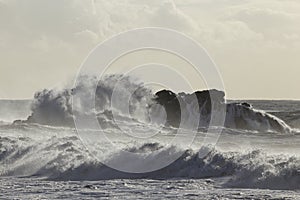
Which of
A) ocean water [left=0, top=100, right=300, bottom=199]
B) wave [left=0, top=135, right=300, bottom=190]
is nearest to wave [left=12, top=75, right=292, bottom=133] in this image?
ocean water [left=0, top=100, right=300, bottom=199]

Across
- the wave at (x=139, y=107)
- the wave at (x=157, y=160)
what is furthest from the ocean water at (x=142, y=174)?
the wave at (x=139, y=107)

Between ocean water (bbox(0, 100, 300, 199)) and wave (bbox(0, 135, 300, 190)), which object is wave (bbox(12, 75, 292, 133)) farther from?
wave (bbox(0, 135, 300, 190))

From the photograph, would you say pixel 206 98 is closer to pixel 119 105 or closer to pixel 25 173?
pixel 119 105

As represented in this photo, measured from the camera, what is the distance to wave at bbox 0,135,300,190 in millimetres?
20281

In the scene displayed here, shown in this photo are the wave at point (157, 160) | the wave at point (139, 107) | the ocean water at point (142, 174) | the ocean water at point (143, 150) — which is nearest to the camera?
the ocean water at point (142, 174)

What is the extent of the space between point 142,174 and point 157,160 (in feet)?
6.58

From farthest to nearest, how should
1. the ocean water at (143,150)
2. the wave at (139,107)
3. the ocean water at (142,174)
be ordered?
the wave at (139,107)
the ocean water at (143,150)
the ocean water at (142,174)

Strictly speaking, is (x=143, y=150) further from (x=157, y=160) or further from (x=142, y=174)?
(x=142, y=174)

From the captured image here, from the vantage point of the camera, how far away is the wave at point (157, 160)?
20.3m

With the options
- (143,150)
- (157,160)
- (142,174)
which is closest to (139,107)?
(143,150)

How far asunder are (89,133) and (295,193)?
58.3 feet

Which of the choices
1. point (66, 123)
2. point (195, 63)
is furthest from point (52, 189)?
point (66, 123)

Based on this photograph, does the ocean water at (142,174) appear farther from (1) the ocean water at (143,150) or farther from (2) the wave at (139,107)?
(2) the wave at (139,107)

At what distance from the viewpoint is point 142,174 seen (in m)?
23.0
